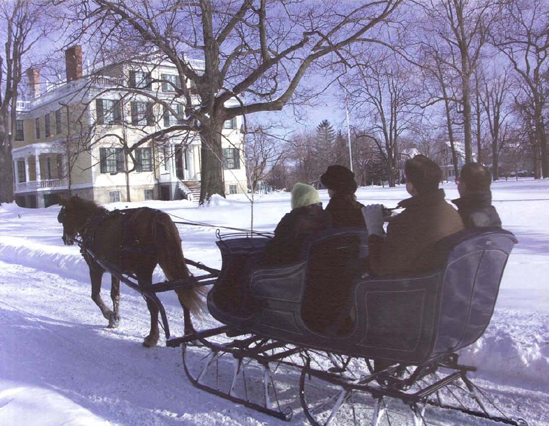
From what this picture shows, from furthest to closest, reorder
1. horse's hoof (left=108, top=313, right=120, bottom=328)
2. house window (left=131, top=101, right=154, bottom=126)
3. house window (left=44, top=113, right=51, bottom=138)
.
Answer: house window (left=44, top=113, right=51, bottom=138) → house window (left=131, top=101, right=154, bottom=126) → horse's hoof (left=108, top=313, right=120, bottom=328)

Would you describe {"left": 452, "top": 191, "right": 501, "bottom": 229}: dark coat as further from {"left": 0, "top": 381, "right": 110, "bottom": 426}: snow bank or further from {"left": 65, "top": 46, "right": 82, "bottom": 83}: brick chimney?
{"left": 65, "top": 46, "right": 82, "bottom": 83}: brick chimney

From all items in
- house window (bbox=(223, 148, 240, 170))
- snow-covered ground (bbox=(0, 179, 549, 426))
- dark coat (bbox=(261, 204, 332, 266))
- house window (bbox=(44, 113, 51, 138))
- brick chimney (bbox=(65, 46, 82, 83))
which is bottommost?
snow-covered ground (bbox=(0, 179, 549, 426))

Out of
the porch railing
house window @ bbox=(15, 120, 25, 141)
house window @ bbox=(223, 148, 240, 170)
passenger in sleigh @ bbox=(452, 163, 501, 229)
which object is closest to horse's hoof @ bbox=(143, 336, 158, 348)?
passenger in sleigh @ bbox=(452, 163, 501, 229)

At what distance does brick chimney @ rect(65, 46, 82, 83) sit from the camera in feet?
47.6

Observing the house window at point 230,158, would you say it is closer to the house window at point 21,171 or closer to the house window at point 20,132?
the house window at point 21,171

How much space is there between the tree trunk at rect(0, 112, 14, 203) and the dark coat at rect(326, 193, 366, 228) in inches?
1307

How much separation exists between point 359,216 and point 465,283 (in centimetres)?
142

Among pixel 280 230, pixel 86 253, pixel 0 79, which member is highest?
pixel 0 79

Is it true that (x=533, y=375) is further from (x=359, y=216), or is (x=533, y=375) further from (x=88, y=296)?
(x=88, y=296)

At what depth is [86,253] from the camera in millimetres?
6359

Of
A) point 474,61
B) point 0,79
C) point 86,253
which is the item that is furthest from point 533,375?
point 0,79

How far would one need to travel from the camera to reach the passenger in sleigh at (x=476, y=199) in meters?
4.23

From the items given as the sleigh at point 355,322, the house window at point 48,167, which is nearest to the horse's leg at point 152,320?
the sleigh at point 355,322

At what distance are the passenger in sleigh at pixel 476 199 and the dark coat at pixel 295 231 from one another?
4.68 feet
